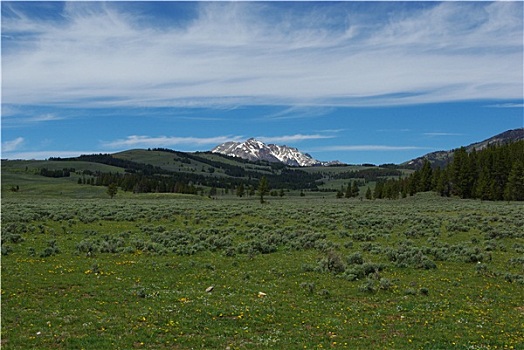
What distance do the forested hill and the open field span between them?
58095 mm

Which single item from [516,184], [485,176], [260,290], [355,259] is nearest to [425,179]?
[485,176]

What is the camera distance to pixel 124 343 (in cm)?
1127

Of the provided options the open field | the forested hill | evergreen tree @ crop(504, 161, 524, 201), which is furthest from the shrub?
evergreen tree @ crop(504, 161, 524, 201)

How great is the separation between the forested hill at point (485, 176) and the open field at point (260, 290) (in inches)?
2287

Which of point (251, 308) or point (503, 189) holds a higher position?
point (503, 189)

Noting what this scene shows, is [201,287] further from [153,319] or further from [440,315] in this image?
[440,315]

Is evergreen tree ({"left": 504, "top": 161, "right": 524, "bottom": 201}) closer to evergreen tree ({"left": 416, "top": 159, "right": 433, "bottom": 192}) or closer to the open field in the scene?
evergreen tree ({"left": 416, "top": 159, "right": 433, "bottom": 192})

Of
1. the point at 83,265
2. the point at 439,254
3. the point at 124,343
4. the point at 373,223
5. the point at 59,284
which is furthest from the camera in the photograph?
the point at 373,223

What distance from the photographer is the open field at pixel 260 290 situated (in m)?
12.1

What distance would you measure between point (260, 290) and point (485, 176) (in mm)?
82383

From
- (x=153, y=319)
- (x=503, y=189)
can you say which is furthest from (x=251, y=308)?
(x=503, y=189)

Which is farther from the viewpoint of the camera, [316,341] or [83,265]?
[83,265]

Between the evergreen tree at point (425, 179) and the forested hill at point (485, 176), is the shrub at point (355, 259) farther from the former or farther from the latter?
the evergreen tree at point (425, 179)

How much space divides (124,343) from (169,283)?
22.6 ft
